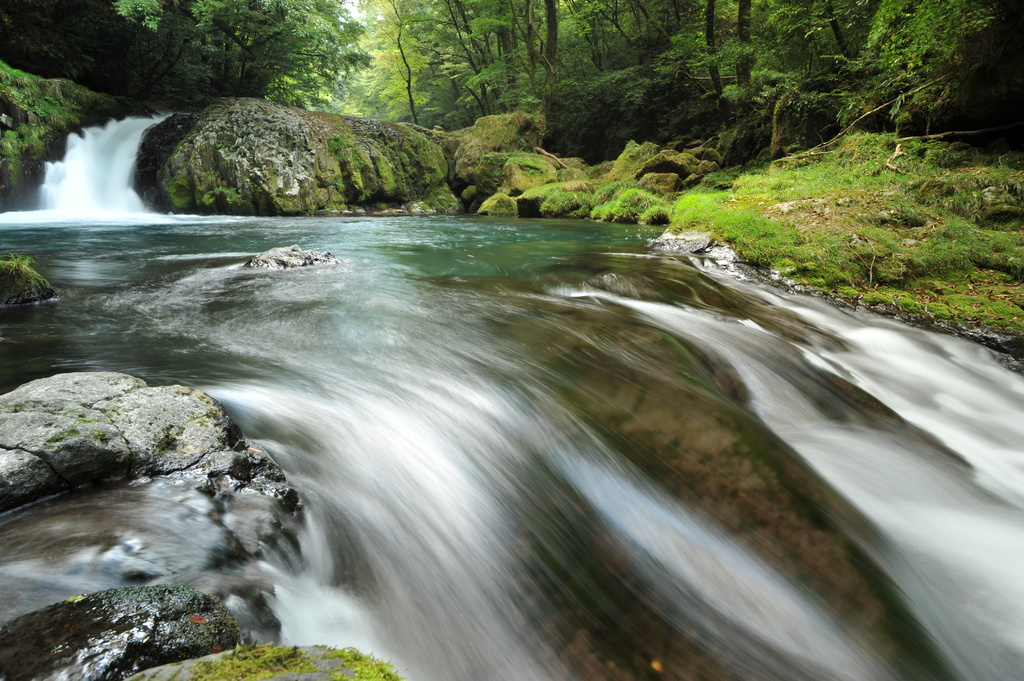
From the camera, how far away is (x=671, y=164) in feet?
48.3

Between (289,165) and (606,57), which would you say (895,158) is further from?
(606,57)

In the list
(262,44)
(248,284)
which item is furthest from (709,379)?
(262,44)

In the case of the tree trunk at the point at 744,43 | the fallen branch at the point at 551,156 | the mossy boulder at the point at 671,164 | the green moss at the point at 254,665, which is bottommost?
the green moss at the point at 254,665

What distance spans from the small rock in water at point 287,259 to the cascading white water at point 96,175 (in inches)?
382

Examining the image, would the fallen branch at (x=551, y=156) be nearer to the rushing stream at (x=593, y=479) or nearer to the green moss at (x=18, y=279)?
the rushing stream at (x=593, y=479)

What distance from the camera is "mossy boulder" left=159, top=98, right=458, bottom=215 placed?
1418 cm

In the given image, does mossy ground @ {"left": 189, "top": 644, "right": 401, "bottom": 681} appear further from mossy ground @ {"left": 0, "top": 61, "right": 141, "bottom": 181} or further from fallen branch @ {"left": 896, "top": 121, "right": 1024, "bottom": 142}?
mossy ground @ {"left": 0, "top": 61, "right": 141, "bottom": 181}

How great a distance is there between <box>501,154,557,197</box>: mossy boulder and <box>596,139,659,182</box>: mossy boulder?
7.76 feet

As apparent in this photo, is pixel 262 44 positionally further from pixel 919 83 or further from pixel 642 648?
pixel 642 648

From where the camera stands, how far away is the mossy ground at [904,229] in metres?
5.03

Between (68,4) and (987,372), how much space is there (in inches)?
848

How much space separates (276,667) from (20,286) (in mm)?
5616

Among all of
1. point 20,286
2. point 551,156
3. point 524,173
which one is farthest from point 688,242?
point 551,156

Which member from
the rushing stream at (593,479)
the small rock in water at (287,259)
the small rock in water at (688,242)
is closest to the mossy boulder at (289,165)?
the small rock in water at (287,259)
